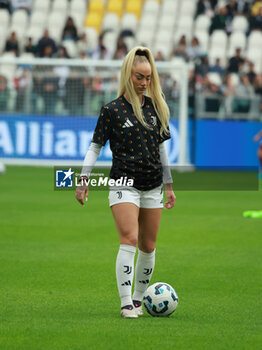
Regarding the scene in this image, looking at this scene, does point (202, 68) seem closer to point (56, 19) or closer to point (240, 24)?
point (240, 24)

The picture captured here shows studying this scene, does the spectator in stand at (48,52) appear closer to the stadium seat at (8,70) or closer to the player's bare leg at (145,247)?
the stadium seat at (8,70)

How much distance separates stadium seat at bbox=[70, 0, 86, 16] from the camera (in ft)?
105

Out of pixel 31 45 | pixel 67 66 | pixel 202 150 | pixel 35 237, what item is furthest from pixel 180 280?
pixel 31 45

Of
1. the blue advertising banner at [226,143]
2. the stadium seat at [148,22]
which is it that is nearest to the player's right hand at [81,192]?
the blue advertising banner at [226,143]

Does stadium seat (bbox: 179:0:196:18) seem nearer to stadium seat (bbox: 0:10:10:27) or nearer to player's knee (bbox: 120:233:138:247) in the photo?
stadium seat (bbox: 0:10:10:27)

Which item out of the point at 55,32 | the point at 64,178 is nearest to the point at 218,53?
the point at 55,32

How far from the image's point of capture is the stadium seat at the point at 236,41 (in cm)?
2889

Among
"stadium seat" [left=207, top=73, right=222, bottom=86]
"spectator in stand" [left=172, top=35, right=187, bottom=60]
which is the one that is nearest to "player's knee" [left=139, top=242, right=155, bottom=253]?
"stadium seat" [left=207, top=73, right=222, bottom=86]

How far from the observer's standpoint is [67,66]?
84.0ft

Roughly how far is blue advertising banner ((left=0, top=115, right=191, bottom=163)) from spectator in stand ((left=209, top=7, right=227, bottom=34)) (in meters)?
5.61

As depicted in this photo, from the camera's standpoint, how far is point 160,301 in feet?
22.1

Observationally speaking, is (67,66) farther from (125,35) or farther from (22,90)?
(125,35)

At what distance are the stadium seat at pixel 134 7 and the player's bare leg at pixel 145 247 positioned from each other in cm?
2588

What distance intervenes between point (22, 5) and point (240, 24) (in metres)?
8.58
